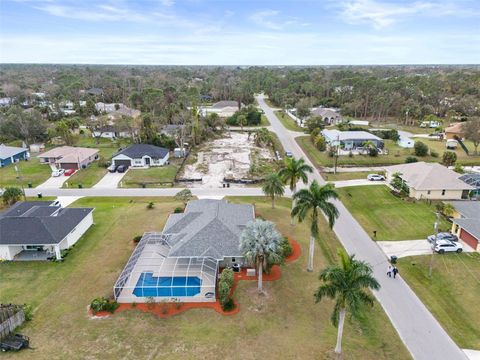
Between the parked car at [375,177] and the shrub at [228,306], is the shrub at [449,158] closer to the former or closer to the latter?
the parked car at [375,177]

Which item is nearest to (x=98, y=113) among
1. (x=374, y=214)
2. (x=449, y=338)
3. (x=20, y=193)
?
(x=20, y=193)

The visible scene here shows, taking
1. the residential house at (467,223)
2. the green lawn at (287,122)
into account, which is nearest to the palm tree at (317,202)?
the residential house at (467,223)

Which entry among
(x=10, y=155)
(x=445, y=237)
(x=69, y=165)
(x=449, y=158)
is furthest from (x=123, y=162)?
(x=449, y=158)

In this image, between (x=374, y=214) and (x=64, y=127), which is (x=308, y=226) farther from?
(x=64, y=127)

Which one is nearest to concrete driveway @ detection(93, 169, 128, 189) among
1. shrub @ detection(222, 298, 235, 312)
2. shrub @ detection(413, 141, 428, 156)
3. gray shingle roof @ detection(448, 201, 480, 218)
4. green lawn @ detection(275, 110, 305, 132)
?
shrub @ detection(222, 298, 235, 312)

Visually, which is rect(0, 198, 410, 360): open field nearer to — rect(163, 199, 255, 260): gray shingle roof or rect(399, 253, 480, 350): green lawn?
rect(163, 199, 255, 260): gray shingle roof
